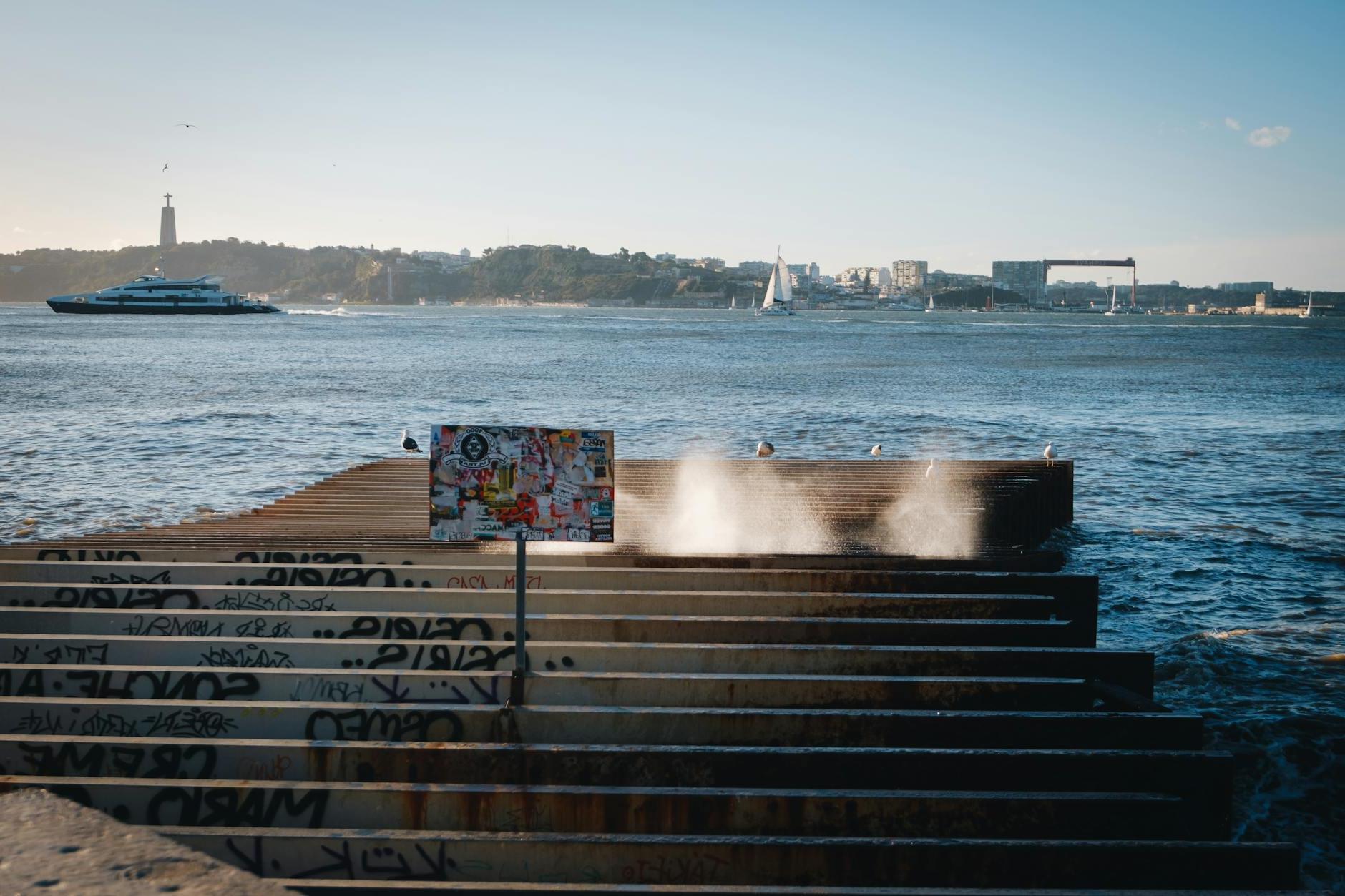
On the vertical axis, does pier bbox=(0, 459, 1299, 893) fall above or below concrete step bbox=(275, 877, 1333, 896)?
above

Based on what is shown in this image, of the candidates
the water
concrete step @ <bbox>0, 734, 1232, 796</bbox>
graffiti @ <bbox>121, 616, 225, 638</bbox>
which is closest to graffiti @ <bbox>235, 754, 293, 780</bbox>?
concrete step @ <bbox>0, 734, 1232, 796</bbox>

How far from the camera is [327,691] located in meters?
7.39

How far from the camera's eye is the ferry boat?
139 meters

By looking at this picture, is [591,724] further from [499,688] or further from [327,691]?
[327,691]

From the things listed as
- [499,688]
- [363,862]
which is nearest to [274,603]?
[499,688]

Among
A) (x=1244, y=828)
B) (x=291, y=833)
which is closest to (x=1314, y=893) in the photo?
(x=1244, y=828)

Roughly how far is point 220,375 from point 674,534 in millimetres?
50760

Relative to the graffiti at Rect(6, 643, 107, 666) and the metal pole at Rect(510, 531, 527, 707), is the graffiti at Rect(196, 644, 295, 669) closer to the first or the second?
the graffiti at Rect(6, 643, 107, 666)

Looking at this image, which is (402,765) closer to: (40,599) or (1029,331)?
(40,599)

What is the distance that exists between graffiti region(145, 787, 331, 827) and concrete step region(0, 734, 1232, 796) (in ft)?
1.42

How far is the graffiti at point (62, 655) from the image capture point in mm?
7977

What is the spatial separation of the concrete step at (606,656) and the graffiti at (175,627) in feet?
0.62

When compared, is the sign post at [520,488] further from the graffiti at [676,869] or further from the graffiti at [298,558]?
the graffiti at [298,558]

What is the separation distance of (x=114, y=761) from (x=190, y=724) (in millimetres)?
552
